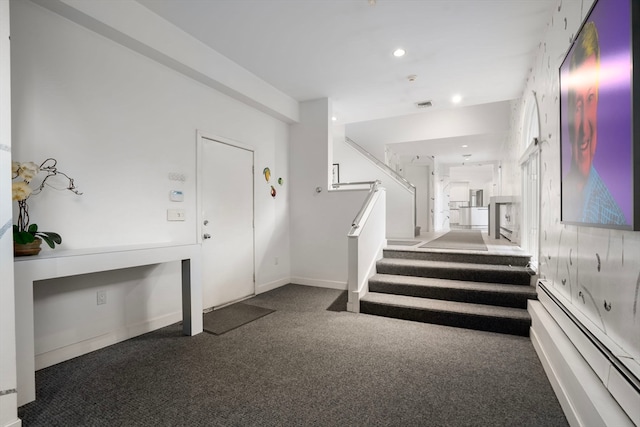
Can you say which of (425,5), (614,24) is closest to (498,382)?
(614,24)

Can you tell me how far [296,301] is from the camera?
4199 mm

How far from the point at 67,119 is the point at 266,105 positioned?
2.47 m

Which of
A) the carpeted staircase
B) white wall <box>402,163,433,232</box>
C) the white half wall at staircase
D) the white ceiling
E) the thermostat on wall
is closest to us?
the white ceiling

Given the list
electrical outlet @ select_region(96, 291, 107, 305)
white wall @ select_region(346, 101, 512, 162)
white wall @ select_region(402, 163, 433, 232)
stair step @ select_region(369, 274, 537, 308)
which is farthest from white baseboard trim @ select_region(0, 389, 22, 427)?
white wall @ select_region(402, 163, 433, 232)

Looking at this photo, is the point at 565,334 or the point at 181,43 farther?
the point at 181,43

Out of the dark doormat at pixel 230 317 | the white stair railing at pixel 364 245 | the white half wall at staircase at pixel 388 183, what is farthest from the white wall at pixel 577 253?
the white half wall at staircase at pixel 388 183

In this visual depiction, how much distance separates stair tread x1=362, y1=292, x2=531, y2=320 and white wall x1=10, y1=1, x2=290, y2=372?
238cm

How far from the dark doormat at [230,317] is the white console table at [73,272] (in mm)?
220

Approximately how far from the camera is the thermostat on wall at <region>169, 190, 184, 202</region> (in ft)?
10.9

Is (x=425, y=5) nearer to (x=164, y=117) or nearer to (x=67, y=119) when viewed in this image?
(x=164, y=117)

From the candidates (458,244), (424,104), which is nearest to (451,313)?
(458,244)

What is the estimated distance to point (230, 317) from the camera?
356 cm

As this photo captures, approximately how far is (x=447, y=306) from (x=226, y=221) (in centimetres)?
292

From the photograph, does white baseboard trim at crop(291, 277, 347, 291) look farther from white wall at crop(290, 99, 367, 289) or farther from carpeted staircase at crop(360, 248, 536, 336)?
carpeted staircase at crop(360, 248, 536, 336)
